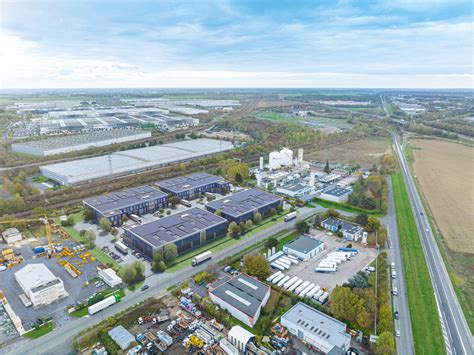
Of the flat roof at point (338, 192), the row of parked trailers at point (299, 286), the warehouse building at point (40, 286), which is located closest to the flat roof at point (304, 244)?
the row of parked trailers at point (299, 286)

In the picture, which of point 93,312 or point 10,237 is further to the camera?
point 10,237

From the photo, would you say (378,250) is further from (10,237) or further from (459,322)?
(10,237)

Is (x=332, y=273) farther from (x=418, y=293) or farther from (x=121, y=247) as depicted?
(x=121, y=247)

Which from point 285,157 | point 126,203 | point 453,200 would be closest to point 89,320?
point 126,203

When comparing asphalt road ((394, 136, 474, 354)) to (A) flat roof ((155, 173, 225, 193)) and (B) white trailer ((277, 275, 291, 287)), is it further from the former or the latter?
(A) flat roof ((155, 173, 225, 193))

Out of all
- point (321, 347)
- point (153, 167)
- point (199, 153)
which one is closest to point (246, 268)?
point (321, 347)
